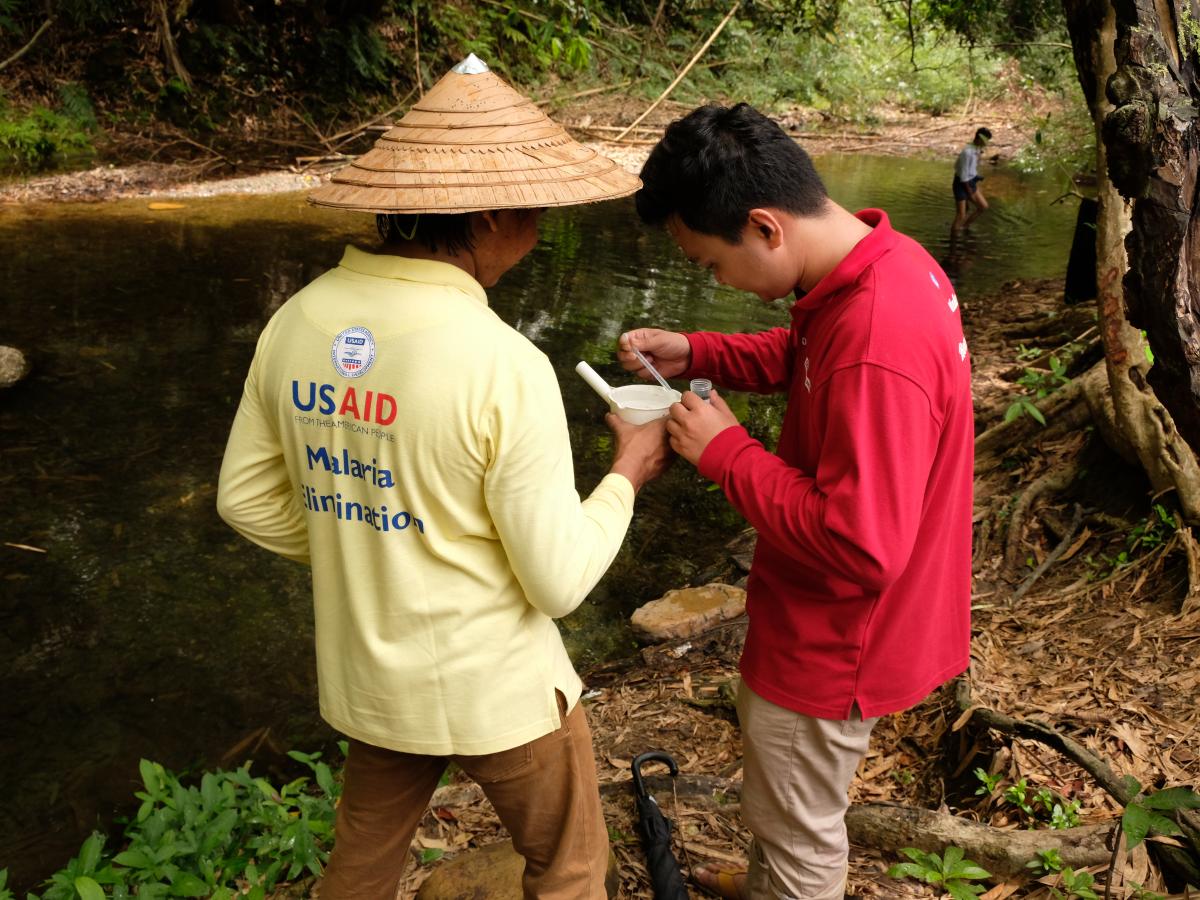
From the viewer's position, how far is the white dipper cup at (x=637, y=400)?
2.16m

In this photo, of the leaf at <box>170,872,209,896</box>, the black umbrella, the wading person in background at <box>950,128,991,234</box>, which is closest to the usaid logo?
the black umbrella

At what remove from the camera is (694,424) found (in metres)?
2.01

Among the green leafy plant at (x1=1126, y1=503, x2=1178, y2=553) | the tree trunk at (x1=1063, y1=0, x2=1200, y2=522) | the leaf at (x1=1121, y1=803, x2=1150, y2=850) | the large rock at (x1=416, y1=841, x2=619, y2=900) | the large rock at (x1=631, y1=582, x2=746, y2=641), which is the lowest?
the large rock at (x1=631, y1=582, x2=746, y2=641)

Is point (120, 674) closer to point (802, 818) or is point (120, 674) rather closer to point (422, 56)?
point (802, 818)

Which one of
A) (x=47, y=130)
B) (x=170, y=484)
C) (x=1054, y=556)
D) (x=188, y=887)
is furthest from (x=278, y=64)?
(x=188, y=887)

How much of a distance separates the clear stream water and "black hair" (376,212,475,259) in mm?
2778

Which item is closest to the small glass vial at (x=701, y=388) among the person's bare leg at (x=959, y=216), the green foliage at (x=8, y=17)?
the person's bare leg at (x=959, y=216)

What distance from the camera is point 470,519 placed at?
1.72m

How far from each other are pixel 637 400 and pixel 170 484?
13.7 feet

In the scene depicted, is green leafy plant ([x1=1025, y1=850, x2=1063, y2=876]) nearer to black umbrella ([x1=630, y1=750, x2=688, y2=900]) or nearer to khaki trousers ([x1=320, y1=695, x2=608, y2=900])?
black umbrella ([x1=630, y1=750, x2=688, y2=900])

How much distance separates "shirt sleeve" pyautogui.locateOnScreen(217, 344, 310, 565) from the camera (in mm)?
1885

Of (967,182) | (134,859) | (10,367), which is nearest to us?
(134,859)

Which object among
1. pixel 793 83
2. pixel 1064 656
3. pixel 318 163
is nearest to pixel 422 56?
pixel 318 163

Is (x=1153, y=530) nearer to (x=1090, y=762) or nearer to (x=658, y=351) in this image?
(x=1090, y=762)
